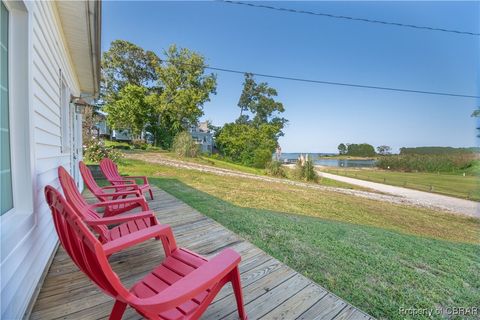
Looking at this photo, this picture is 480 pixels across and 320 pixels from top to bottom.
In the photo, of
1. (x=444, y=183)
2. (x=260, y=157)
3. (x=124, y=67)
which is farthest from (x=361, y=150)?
(x=124, y=67)

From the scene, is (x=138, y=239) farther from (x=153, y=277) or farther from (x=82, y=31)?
(x=82, y=31)

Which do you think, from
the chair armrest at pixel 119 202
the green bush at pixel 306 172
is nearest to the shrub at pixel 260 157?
the green bush at pixel 306 172

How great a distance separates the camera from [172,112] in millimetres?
24438

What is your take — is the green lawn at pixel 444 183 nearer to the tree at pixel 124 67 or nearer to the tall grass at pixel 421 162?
the tall grass at pixel 421 162

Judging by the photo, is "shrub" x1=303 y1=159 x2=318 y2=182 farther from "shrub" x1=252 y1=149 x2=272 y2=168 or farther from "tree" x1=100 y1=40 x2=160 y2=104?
"tree" x1=100 y1=40 x2=160 y2=104

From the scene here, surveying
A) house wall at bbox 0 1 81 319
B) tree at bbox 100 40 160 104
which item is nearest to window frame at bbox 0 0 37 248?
house wall at bbox 0 1 81 319

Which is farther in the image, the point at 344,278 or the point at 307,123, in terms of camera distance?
the point at 307,123

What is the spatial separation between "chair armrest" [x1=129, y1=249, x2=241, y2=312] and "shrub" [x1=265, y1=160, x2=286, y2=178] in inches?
500

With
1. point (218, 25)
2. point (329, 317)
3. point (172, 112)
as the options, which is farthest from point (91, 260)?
point (172, 112)

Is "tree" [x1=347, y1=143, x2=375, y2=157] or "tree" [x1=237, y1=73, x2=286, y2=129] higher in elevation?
"tree" [x1=237, y1=73, x2=286, y2=129]

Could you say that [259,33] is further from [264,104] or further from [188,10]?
[264,104]

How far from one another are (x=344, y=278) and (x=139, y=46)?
2939 cm

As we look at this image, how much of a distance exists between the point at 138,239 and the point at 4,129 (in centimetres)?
110

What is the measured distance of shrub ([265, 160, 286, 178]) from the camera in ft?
45.5
